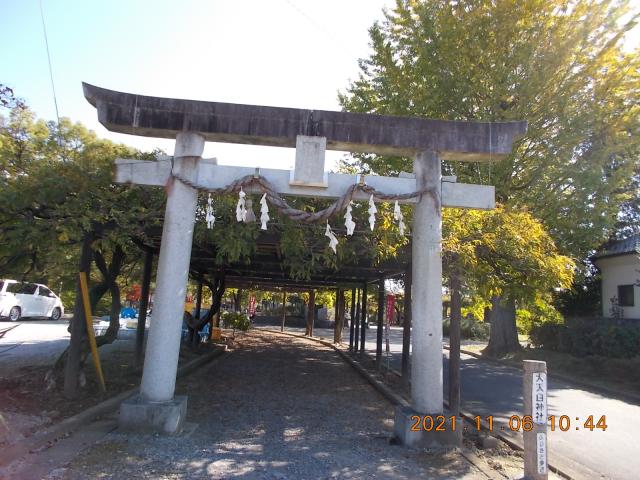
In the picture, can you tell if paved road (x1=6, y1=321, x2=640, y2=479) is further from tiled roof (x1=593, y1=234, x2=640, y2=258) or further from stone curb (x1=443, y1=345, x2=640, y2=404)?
tiled roof (x1=593, y1=234, x2=640, y2=258)

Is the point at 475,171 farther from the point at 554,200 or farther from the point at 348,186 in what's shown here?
the point at 348,186

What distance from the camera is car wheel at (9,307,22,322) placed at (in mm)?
21944

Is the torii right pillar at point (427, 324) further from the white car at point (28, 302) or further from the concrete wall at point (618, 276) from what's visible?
the white car at point (28, 302)

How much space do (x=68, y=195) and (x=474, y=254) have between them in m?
6.19

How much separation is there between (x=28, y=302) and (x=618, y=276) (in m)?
27.5

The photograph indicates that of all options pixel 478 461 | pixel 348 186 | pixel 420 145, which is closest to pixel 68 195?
pixel 348 186

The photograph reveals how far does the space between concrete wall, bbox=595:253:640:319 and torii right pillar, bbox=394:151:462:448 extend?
1636cm

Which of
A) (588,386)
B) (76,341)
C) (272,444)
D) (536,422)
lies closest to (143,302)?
(76,341)

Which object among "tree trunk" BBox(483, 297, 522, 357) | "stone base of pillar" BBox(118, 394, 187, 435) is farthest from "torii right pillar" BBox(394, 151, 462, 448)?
"tree trunk" BBox(483, 297, 522, 357)

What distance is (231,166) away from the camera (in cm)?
645

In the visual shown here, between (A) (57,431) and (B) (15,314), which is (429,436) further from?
(B) (15,314)

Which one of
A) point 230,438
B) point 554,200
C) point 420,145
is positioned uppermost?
point 554,200

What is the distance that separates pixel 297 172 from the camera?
627 cm

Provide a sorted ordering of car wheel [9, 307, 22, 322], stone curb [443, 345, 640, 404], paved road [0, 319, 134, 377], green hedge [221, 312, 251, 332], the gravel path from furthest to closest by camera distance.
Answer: green hedge [221, 312, 251, 332], car wheel [9, 307, 22, 322], stone curb [443, 345, 640, 404], paved road [0, 319, 134, 377], the gravel path
